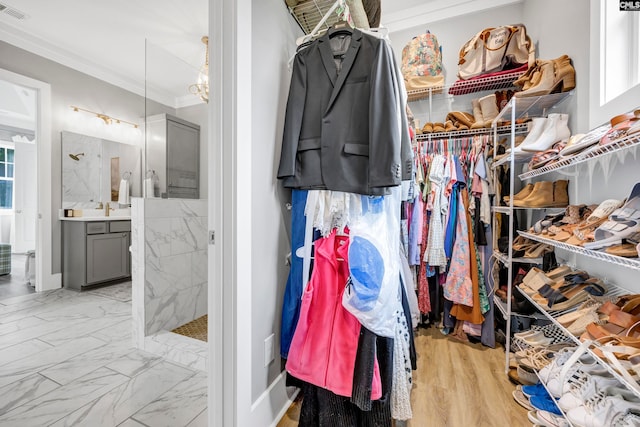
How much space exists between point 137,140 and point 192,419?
423 centimetres

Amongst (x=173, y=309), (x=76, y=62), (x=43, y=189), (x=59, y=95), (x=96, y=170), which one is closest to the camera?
(x=173, y=309)

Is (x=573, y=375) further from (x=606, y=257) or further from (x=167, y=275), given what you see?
(x=167, y=275)

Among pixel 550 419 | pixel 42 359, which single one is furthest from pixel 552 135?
pixel 42 359

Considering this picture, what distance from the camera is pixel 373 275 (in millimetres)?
1076

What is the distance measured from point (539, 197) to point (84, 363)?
123 inches

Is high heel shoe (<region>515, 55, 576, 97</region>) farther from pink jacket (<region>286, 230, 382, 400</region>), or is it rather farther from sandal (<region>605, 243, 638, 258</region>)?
pink jacket (<region>286, 230, 382, 400</region>)

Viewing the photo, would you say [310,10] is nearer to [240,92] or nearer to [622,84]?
[240,92]

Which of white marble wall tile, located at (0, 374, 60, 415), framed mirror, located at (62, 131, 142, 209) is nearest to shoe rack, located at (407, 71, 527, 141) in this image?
white marble wall tile, located at (0, 374, 60, 415)

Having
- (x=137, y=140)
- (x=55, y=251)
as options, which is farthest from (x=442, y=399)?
(x=137, y=140)

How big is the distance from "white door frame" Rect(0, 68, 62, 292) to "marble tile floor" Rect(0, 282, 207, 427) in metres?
0.73

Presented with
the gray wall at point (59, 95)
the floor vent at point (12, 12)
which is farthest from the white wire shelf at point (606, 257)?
the floor vent at point (12, 12)

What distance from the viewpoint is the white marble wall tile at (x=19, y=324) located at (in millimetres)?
2232

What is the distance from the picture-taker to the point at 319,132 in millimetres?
1289

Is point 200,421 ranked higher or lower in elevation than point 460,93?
lower
